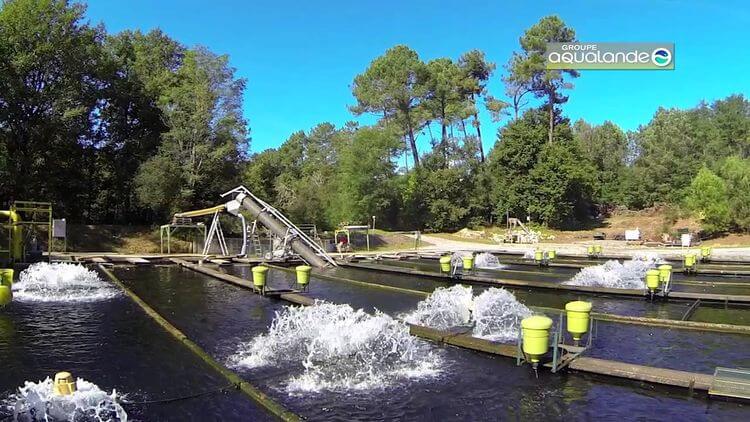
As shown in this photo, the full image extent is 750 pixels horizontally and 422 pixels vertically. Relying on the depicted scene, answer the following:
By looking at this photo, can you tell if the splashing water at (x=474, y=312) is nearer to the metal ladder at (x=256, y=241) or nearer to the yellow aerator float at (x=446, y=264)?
the yellow aerator float at (x=446, y=264)

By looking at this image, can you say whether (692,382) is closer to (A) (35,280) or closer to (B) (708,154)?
(A) (35,280)

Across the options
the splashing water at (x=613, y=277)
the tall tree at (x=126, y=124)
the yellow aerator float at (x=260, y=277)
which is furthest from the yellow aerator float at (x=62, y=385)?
the tall tree at (x=126, y=124)

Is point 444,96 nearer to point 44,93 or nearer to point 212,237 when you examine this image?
point 212,237

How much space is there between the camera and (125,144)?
38312 millimetres

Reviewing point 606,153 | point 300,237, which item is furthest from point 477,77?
point 300,237

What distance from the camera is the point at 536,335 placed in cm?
736

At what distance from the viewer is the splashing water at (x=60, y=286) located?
14.2 meters

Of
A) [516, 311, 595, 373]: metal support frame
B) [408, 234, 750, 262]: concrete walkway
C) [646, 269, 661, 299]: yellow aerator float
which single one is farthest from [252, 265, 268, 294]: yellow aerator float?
[408, 234, 750, 262]: concrete walkway

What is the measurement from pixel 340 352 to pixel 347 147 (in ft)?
131

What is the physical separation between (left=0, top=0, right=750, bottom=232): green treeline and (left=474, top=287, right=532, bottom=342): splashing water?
1085 inches

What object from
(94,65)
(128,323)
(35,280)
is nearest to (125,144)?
(94,65)

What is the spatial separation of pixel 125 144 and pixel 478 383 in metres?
36.9

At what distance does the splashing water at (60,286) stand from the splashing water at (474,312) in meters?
8.83

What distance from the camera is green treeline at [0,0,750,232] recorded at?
107 feet
